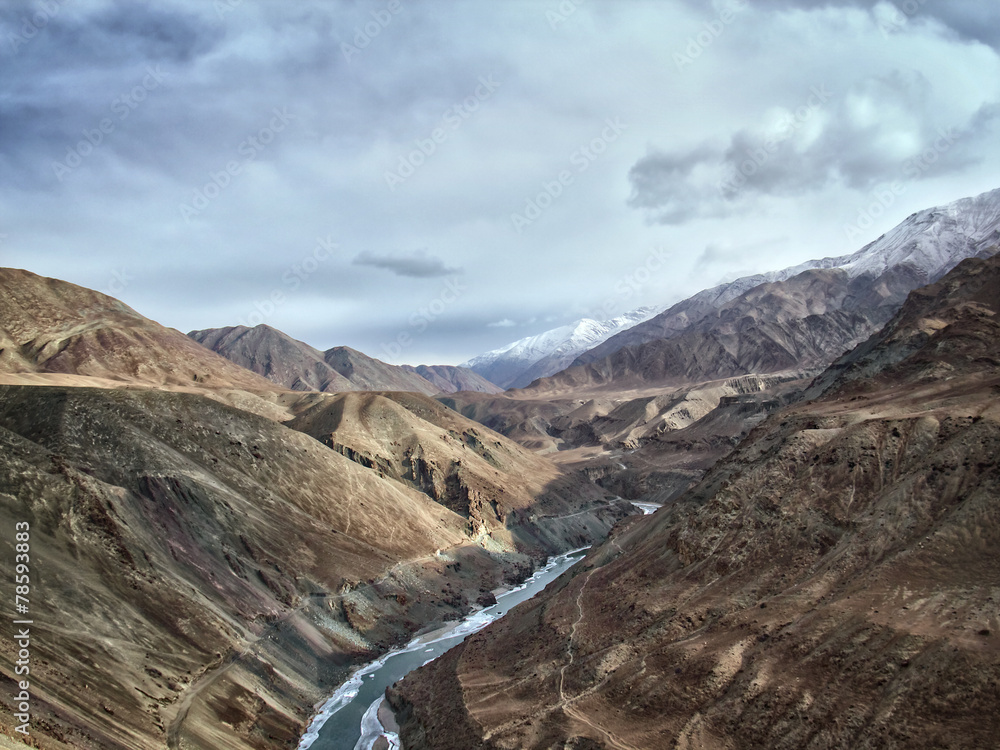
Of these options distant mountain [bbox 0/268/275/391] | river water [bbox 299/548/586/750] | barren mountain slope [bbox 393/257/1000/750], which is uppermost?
distant mountain [bbox 0/268/275/391]

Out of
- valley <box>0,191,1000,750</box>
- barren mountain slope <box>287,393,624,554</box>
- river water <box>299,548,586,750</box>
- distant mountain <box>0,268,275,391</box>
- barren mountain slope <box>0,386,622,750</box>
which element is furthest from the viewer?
distant mountain <box>0,268,275,391</box>

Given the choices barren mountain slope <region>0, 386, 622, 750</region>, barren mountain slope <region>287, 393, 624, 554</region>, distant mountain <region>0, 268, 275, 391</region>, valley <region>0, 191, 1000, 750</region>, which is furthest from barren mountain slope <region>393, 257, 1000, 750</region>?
distant mountain <region>0, 268, 275, 391</region>

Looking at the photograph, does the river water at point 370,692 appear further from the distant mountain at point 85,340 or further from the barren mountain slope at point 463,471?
the distant mountain at point 85,340

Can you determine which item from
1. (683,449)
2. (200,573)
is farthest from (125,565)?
(683,449)

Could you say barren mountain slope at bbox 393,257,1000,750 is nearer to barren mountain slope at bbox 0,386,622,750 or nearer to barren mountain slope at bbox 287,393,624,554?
barren mountain slope at bbox 0,386,622,750

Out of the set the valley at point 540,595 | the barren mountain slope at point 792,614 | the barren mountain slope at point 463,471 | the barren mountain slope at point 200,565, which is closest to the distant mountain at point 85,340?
the barren mountain slope at point 463,471

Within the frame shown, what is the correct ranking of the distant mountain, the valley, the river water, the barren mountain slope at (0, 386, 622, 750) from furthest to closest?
the distant mountain → the river water → the barren mountain slope at (0, 386, 622, 750) → the valley

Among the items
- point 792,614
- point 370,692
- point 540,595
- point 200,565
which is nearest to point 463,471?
point 540,595
